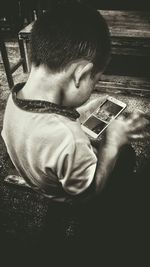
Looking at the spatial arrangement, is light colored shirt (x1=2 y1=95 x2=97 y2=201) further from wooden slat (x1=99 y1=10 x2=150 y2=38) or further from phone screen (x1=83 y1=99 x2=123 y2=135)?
wooden slat (x1=99 y1=10 x2=150 y2=38)

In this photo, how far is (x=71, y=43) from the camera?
112cm

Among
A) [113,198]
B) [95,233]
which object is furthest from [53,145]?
[95,233]

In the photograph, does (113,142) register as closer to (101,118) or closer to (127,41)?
(101,118)

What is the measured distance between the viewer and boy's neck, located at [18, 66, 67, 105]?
1.12 metres

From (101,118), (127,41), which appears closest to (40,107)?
(101,118)

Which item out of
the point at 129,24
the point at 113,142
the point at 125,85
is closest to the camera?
the point at 113,142

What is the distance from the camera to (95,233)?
1790 mm

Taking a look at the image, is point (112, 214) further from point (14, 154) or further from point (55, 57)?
point (55, 57)

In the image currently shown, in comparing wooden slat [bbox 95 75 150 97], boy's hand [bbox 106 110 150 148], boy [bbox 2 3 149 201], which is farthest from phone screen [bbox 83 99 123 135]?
wooden slat [bbox 95 75 150 97]

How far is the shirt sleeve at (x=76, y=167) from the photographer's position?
1.01 meters

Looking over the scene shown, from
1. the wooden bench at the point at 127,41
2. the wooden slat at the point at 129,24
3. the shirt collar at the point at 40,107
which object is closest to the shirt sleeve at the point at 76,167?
the shirt collar at the point at 40,107

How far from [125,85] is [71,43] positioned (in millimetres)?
2417

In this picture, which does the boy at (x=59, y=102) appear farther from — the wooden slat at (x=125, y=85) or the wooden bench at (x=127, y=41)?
the wooden slat at (x=125, y=85)

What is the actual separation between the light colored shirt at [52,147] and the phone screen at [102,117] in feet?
3.75
